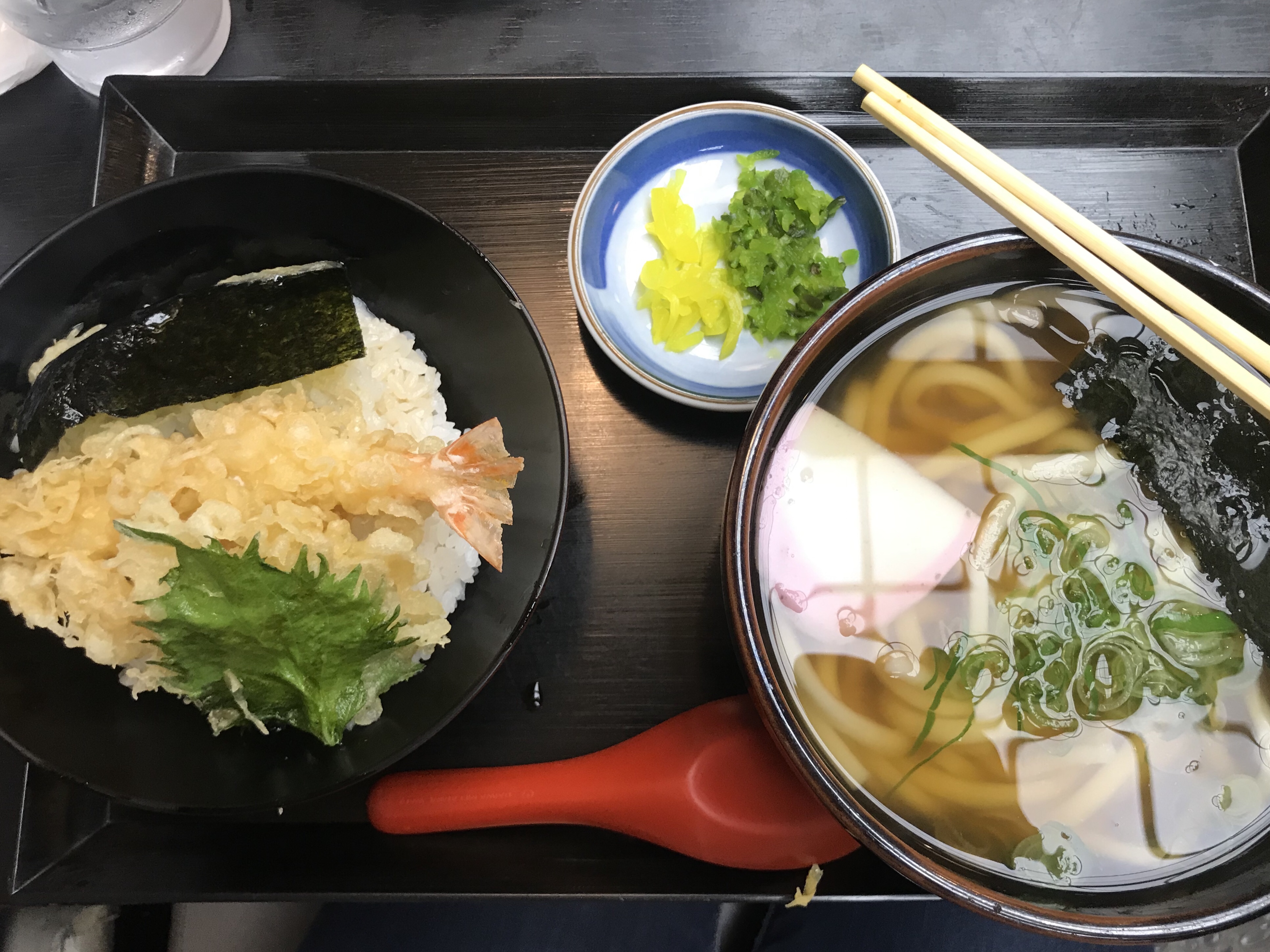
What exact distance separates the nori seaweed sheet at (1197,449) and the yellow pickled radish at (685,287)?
0.64 meters

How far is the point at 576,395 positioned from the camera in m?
1.57

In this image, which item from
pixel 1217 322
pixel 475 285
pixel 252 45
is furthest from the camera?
pixel 252 45

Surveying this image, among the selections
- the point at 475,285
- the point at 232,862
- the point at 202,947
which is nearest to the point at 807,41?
the point at 475,285

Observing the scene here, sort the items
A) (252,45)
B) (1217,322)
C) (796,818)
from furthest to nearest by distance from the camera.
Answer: (252,45) < (796,818) < (1217,322)

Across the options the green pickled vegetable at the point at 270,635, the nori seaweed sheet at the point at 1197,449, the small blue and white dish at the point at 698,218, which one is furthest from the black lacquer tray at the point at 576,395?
the nori seaweed sheet at the point at 1197,449

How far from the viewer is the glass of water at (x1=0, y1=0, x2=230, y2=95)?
1.61m

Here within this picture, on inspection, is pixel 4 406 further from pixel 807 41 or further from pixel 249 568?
pixel 807 41

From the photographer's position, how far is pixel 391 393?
4.64ft


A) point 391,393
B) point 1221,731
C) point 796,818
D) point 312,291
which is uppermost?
point 312,291

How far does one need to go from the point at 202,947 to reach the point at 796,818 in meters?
1.29

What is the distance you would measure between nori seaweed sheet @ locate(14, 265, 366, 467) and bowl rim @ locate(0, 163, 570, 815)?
0.55 feet

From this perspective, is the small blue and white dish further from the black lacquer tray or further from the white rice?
the white rice

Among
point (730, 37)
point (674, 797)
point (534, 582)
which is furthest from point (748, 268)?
point (674, 797)

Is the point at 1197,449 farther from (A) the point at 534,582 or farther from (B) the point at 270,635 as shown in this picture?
(B) the point at 270,635
